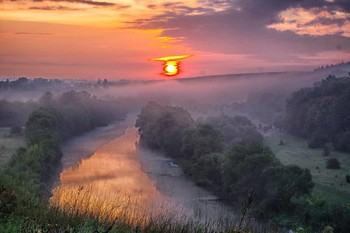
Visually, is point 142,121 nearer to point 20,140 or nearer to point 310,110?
point 20,140

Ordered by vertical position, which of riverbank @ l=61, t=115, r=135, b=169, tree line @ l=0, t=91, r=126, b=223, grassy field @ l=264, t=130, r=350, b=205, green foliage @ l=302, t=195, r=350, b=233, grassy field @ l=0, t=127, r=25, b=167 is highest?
tree line @ l=0, t=91, r=126, b=223

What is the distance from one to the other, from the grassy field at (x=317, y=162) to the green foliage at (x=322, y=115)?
10.4 ft

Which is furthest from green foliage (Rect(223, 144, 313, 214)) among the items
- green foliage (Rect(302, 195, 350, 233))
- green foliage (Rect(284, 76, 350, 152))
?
green foliage (Rect(284, 76, 350, 152))

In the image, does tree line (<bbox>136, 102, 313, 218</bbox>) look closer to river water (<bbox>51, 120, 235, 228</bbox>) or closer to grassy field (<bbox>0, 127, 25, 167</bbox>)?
river water (<bbox>51, 120, 235, 228</bbox>)

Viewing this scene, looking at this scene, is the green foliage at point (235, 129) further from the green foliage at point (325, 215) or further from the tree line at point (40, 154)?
the green foliage at point (325, 215)

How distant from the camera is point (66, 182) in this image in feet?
175

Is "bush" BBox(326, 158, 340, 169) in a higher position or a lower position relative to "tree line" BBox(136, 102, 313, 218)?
lower

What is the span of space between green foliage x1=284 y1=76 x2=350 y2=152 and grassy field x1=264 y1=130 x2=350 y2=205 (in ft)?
10.4

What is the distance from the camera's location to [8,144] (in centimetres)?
8162

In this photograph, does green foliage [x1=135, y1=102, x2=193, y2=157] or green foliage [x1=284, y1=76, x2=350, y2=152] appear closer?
green foliage [x1=135, y1=102, x2=193, y2=157]

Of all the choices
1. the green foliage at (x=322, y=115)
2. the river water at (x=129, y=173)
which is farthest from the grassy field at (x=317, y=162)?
the river water at (x=129, y=173)

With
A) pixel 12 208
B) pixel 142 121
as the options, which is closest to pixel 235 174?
pixel 12 208

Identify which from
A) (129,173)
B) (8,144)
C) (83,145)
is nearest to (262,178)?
(129,173)

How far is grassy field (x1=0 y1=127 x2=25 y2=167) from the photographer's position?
6612cm
